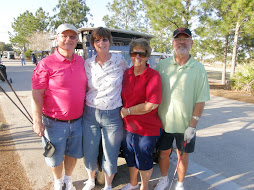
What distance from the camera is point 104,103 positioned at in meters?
2.18

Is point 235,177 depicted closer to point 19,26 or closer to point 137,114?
point 137,114

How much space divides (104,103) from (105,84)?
0.69ft

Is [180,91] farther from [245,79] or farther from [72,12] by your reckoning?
[72,12]

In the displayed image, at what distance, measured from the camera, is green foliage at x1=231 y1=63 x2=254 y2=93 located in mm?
10414

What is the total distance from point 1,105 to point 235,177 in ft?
22.2

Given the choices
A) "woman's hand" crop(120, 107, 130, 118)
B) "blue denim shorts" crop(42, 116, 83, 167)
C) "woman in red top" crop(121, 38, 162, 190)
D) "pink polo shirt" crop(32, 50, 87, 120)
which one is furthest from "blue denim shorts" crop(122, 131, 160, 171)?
"pink polo shirt" crop(32, 50, 87, 120)

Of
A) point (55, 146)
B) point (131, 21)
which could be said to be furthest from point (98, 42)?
point (131, 21)

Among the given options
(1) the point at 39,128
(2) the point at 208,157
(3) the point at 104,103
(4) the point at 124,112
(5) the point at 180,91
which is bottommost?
(2) the point at 208,157

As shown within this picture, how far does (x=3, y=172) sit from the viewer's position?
9.37 ft

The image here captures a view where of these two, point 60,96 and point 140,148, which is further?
point 140,148

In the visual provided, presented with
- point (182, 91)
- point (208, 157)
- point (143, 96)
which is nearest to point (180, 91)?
point (182, 91)

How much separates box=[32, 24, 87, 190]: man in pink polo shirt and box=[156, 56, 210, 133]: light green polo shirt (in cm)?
95

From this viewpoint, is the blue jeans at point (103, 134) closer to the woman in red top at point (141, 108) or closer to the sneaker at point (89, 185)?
the woman in red top at point (141, 108)

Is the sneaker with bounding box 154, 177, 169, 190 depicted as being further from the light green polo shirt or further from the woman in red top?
the light green polo shirt
